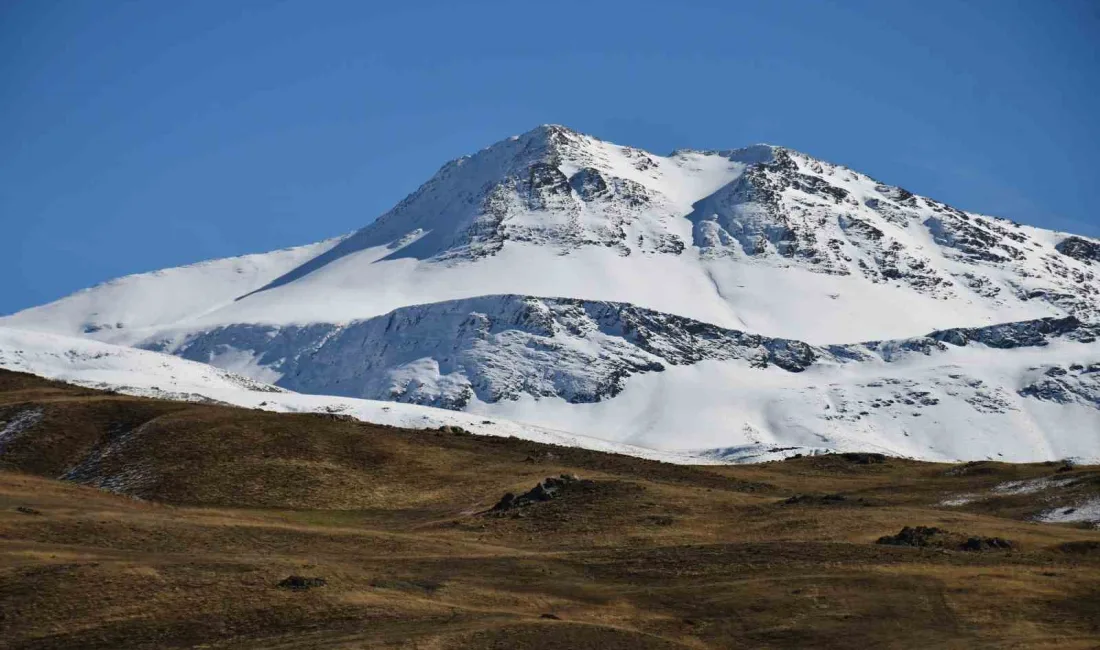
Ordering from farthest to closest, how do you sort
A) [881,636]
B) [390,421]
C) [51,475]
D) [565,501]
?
1. [390,421]
2. [51,475]
3. [565,501]
4. [881,636]

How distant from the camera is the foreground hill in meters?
46.6

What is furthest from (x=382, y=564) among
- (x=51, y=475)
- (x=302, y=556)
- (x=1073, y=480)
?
(x=1073, y=480)

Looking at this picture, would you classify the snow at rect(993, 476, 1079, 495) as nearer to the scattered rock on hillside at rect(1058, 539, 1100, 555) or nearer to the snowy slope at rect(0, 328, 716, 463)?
the scattered rock on hillside at rect(1058, 539, 1100, 555)

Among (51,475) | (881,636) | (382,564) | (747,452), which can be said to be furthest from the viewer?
(747,452)

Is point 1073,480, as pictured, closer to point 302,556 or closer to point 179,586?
point 302,556

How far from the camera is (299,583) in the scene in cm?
4956

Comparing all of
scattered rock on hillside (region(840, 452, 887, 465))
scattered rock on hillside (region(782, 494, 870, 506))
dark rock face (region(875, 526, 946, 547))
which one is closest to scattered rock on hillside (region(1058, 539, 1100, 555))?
dark rock face (region(875, 526, 946, 547))

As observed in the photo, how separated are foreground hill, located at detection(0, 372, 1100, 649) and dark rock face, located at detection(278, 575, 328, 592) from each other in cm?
11

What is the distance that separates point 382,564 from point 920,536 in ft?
81.7

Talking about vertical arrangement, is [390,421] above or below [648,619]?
above

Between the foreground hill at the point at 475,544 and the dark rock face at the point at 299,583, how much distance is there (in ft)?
0.37

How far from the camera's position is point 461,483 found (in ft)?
283

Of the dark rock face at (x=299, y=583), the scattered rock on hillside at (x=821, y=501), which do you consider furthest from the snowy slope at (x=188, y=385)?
the dark rock face at (x=299, y=583)

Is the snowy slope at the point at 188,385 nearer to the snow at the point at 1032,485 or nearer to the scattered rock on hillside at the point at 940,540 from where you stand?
the snow at the point at 1032,485
